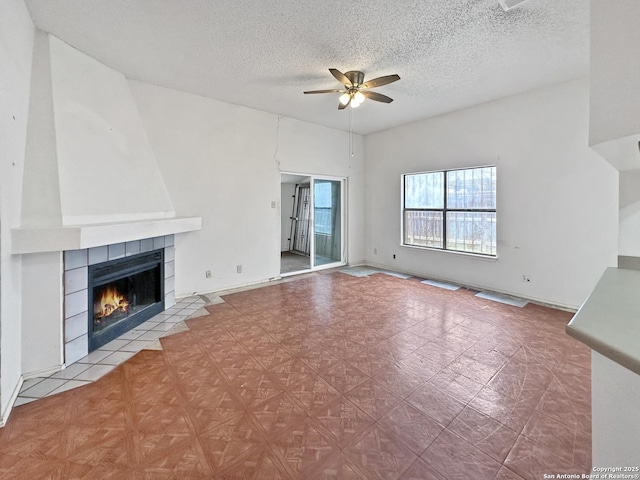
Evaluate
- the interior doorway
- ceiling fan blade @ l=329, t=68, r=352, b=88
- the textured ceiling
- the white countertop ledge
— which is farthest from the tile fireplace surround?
the white countertop ledge

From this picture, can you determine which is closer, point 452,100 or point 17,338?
point 17,338

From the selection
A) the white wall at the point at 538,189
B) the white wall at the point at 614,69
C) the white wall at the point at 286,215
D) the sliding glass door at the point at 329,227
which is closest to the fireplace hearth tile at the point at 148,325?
the sliding glass door at the point at 329,227

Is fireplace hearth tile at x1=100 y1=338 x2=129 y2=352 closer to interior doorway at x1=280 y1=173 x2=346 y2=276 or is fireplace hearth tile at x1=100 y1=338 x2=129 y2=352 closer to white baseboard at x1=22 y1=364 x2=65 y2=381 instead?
white baseboard at x1=22 y1=364 x2=65 y2=381

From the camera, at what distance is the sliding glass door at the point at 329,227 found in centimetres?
608

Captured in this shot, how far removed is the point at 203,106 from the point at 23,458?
4.11 m

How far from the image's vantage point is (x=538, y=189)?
3.88 meters

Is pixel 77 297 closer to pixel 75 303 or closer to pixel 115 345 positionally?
pixel 75 303

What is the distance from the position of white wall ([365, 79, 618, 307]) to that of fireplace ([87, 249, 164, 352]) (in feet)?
14.6

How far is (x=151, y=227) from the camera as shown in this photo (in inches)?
119

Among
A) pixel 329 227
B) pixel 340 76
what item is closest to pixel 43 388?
pixel 340 76

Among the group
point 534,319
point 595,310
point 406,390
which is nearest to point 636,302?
point 595,310

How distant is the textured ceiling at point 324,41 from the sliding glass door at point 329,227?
244 centimetres

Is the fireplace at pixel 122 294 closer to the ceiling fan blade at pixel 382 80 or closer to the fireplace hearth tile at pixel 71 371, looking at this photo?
the fireplace hearth tile at pixel 71 371

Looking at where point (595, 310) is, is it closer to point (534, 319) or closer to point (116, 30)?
point (534, 319)
